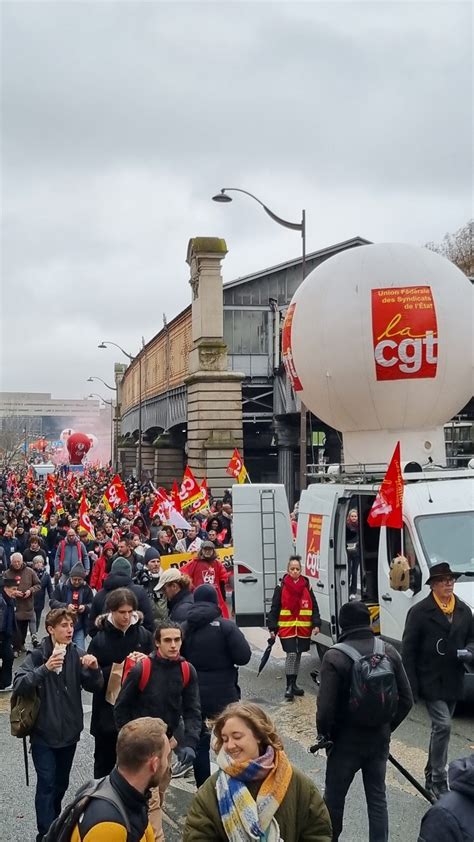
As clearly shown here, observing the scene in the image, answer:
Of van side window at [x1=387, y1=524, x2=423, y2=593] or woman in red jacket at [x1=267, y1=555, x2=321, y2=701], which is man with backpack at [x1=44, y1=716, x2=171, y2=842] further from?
woman in red jacket at [x1=267, y1=555, x2=321, y2=701]

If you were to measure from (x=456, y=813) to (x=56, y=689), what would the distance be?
10.2 ft

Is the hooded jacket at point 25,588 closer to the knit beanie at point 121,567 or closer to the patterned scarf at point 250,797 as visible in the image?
the knit beanie at point 121,567

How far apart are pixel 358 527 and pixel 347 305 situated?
10.8 feet

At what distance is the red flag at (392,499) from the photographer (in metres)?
8.27

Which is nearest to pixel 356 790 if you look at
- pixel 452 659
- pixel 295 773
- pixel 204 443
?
pixel 452 659

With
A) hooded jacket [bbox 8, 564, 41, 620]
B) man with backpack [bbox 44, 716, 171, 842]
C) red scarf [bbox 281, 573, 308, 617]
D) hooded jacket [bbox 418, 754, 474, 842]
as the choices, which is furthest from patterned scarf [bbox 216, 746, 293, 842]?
hooded jacket [bbox 8, 564, 41, 620]

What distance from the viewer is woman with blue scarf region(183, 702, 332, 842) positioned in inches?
116

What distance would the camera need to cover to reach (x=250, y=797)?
9.68 ft

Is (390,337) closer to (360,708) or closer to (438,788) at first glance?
(438,788)

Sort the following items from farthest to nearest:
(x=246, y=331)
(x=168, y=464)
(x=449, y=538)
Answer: (x=168, y=464), (x=246, y=331), (x=449, y=538)

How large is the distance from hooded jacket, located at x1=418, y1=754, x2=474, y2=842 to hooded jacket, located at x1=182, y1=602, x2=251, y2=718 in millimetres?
3273

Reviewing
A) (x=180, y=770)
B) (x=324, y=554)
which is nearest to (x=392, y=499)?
(x=324, y=554)

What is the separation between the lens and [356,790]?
6.14 meters

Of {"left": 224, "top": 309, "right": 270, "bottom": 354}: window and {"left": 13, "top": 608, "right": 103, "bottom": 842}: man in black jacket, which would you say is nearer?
{"left": 13, "top": 608, "right": 103, "bottom": 842}: man in black jacket
